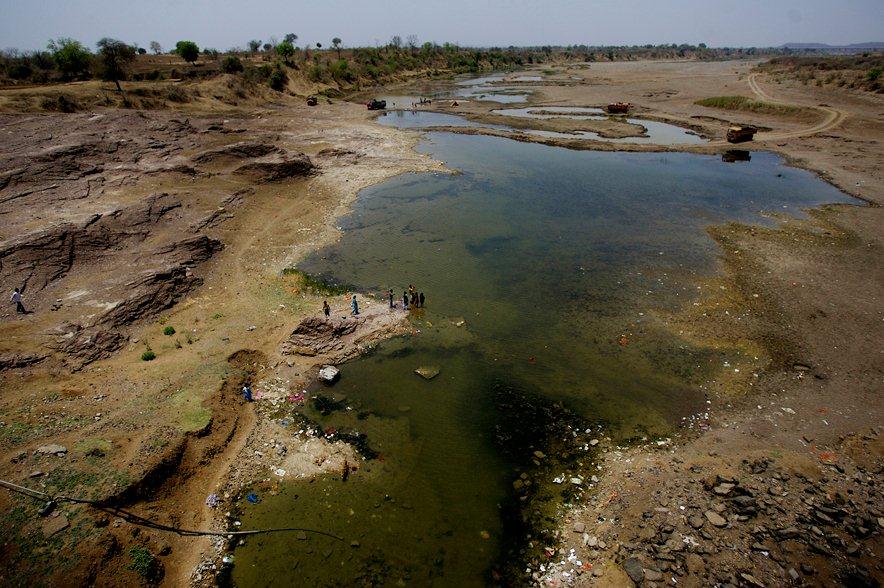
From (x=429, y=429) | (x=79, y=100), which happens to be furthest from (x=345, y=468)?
(x=79, y=100)

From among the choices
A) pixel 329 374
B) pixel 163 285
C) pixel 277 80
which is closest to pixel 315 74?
pixel 277 80

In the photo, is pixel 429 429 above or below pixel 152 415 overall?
below

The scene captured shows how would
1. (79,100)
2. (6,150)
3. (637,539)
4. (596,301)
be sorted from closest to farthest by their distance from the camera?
(637,539)
(596,301)
(6,150)
(79,100)

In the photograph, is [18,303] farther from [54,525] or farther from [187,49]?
[187,49]

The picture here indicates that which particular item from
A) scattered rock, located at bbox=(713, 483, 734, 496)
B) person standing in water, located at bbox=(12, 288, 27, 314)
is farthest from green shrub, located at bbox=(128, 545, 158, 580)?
scattered rock, located at bbox=(713, 483, 734, 496)

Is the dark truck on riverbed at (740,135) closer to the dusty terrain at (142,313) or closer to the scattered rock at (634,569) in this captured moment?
the dusty terrain at (142,313)

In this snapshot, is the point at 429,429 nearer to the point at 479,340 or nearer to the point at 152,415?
the point at 479,340
